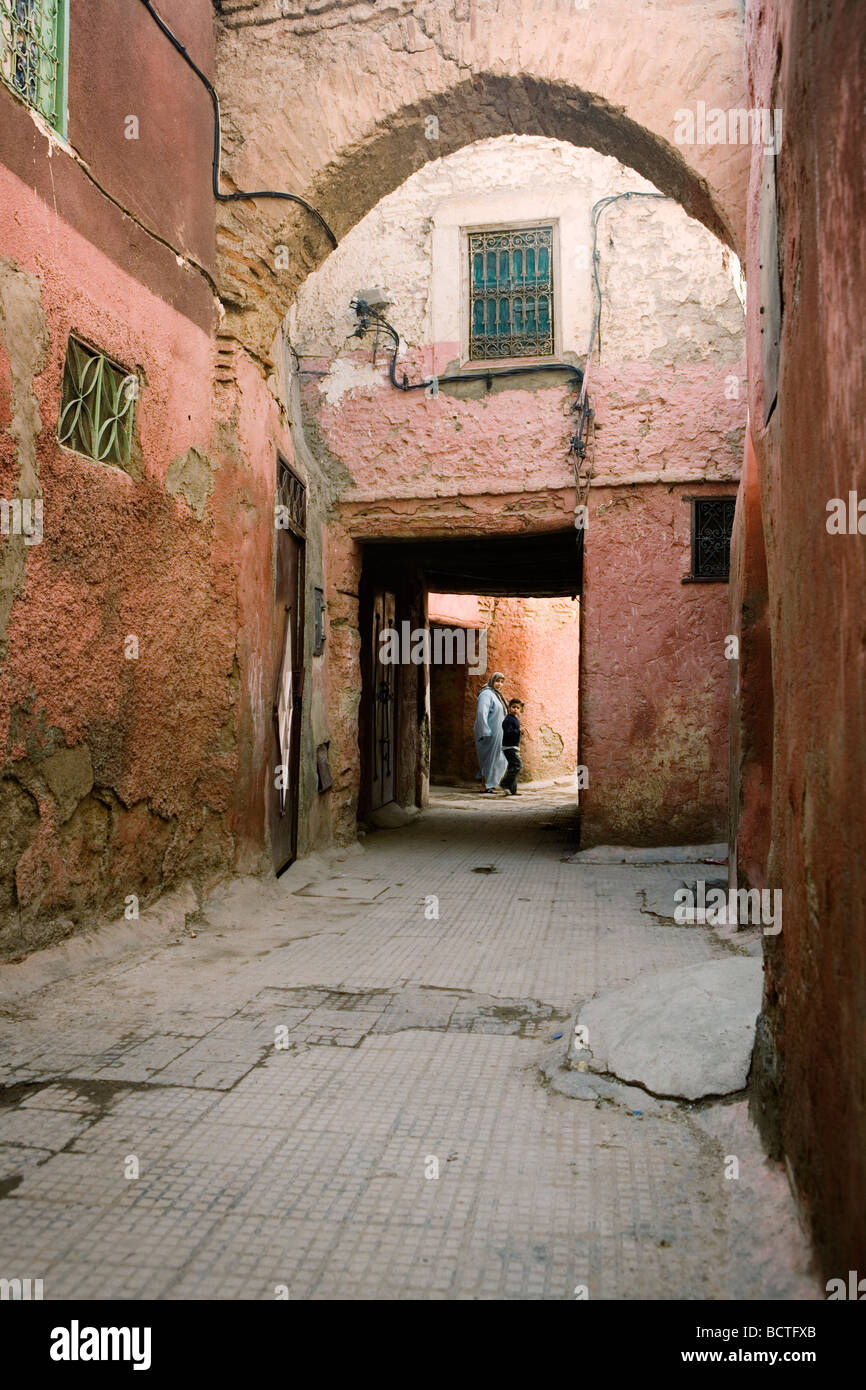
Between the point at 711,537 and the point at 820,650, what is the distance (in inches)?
232

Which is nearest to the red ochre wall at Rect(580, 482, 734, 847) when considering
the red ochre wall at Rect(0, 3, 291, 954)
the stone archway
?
the stone archway

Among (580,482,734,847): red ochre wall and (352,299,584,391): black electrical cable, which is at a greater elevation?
(352,299,584,391): black electrical cable

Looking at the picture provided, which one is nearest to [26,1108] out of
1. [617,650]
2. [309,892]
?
[309,892]

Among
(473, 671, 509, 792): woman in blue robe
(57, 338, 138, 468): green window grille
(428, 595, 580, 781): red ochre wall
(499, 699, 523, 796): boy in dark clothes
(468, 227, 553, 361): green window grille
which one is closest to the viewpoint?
(57, 338, 138, 468): green window grille

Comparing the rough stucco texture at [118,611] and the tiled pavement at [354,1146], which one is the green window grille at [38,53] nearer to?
the rough stucco texture at [118,611]

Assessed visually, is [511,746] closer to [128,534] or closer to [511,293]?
[511,293]

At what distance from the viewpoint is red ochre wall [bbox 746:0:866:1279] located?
1.47 meters

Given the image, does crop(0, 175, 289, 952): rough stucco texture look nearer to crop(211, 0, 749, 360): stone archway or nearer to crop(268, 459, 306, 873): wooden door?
crop(268, 459, 306, 873): wooden door

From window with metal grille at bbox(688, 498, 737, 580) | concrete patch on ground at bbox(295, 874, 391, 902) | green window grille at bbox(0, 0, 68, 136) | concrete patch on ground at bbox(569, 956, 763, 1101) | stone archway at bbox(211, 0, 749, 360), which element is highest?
stone archway at bbox(211, 0, 749, 360)

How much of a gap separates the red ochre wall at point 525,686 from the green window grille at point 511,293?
8570mm

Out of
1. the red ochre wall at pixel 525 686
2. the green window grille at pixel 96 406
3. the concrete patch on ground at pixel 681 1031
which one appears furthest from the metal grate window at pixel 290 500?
the red ochre wall at pixel 525 686

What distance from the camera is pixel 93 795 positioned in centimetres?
405

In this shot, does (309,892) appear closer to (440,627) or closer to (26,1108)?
(26,1108)

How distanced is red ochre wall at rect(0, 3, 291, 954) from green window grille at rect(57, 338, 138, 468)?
2.8 inches
